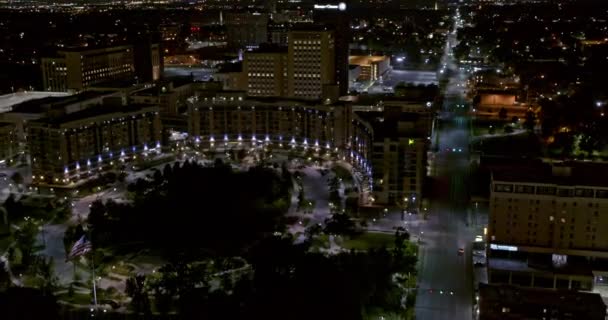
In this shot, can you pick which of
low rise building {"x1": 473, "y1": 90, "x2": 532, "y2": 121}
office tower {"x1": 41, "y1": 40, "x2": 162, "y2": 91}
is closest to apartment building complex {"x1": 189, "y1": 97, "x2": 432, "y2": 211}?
low rise building {"x1": 473, "y1": 90, "x2": 532, "y2": 121}

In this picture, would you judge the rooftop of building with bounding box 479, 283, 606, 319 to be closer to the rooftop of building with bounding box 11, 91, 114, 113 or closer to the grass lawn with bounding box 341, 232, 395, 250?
the grass lawn with bounding box 341, 232, 395, 250

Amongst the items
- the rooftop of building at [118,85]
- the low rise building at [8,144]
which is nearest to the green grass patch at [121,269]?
the low rise building at [8,144]

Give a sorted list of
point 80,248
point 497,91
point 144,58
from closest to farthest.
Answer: point 80,248 → point 497,91 → point 144,58

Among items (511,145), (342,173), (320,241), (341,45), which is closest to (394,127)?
(342,173)

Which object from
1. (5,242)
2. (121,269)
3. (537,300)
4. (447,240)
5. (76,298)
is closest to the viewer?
(537,300)

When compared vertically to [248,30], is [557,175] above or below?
below

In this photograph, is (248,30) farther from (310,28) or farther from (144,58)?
(310,28)

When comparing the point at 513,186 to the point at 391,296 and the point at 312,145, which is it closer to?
the point at 391,296

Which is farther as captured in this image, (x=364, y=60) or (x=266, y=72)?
(x=364, y=60)

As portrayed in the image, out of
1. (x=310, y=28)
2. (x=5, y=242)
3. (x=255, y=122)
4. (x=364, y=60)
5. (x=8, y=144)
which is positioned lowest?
(x=5, y=242)
